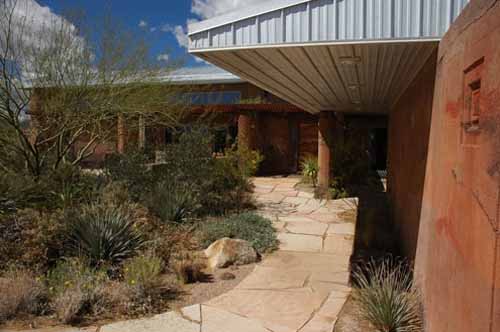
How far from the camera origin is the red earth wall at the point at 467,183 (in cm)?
160

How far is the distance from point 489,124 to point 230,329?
2670 mm

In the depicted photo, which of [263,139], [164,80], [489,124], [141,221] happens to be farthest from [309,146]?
[489,124]

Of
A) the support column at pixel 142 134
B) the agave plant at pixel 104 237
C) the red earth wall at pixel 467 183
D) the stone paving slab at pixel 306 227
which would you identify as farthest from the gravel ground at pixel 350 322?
the support column at pixel 142 134

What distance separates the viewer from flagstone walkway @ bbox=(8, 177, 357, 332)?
139 inches

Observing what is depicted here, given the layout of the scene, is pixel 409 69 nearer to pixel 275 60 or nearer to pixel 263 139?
pixel 275 60

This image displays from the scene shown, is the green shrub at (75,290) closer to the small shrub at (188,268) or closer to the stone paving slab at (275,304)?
the small shrub at (188,268)

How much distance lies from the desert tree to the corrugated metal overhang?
413 cm

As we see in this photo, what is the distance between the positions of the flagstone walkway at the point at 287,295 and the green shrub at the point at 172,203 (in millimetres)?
1699

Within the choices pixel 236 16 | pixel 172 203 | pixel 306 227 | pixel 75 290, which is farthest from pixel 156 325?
pixel 306 227

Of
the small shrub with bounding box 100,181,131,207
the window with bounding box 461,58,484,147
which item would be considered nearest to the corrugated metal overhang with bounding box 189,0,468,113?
the window with bounding box 461,58,484,147

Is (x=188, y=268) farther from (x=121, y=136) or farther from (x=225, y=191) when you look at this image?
(x=121, y=136)

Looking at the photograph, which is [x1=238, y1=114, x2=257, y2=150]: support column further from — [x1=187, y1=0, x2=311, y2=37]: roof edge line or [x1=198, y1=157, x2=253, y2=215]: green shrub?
[x1=187, y1=0, x2=311, y2=37]: roof edge line

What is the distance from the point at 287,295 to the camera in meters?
4.25

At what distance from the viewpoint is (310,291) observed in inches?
172
